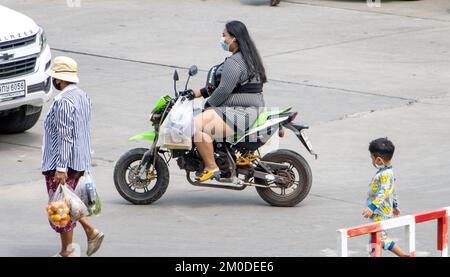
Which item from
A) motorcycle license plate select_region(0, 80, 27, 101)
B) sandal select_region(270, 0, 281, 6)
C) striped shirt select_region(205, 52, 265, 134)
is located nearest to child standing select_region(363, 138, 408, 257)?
striped shirt select_region(205, 52, 265, 134)

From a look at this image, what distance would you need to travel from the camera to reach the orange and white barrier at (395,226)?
7.52 m

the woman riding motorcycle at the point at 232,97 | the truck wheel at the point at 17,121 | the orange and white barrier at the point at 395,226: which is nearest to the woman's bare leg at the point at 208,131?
the woman riding motorcycle at the point at 232,97

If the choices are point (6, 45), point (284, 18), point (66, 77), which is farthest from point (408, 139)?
point (284, 18)

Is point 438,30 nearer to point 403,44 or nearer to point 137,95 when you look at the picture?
point 403,44

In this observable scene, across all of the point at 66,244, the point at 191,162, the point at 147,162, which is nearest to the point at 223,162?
the point at 191,162

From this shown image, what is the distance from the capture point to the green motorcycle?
1108 cm

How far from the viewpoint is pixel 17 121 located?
1422cm

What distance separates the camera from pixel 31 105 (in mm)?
13914

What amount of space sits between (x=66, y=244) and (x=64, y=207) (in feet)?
1.59

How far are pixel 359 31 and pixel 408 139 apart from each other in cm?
704

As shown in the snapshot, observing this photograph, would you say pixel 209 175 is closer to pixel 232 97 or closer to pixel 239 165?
pixel 239 165
